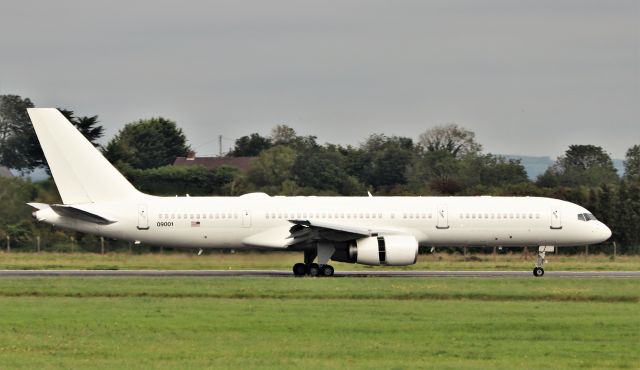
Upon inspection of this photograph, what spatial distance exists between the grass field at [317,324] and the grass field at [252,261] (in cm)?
1106

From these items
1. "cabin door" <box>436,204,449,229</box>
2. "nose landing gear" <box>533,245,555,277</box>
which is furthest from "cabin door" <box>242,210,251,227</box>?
"nose landing gear" <box>533,245,555,277</box>

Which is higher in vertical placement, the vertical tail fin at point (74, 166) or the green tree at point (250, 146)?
the green tree at point (250, 146)

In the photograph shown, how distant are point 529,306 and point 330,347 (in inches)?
404

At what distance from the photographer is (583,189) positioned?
72312 mm

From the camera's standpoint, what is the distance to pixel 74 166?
47812 millimetres

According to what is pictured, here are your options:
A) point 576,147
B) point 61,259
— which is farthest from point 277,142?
point 61,259

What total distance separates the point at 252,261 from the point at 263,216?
4224mm

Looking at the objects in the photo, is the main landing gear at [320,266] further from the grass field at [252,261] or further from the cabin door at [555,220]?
the cabin door at [555,220]

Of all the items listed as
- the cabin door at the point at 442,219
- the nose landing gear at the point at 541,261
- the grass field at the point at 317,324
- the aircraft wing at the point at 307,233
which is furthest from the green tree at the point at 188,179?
the grass field at the point at 317,324

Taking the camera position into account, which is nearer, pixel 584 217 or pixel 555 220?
pixel 555 220

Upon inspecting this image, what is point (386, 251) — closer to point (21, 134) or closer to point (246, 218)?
point (246, 218)

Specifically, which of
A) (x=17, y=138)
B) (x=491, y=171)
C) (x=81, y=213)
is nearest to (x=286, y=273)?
(x=81, y=213)

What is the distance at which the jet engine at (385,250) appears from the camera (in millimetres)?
44906

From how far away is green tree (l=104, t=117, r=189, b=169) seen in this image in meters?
118
